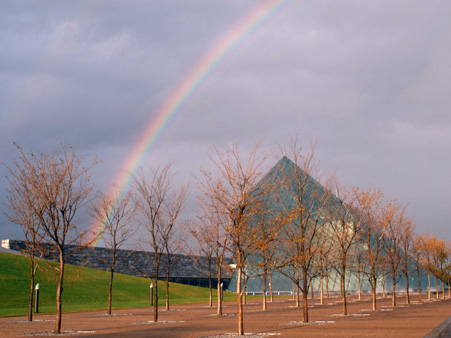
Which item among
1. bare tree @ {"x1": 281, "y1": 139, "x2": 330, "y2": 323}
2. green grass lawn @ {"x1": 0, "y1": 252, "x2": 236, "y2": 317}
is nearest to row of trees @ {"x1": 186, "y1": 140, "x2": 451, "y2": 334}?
bare tree @ {"x1": 281, "y1": 139, "x2": 330, "y2": 323}

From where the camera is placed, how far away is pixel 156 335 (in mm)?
20188

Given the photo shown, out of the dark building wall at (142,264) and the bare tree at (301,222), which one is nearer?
the bare tree at (301,222)

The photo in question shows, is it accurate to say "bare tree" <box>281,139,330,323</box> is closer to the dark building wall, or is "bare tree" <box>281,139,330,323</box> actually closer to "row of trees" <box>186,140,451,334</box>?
"row of trees" <box>186,140,451,334</box>

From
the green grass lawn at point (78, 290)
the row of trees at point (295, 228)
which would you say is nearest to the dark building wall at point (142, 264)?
the green grass lawn at point (78, 290)

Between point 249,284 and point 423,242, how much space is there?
38243 millimetres

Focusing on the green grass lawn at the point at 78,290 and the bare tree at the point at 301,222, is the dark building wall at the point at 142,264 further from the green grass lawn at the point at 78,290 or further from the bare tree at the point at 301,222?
the bare tree at the point at 301,222

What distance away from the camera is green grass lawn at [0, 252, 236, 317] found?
49938 millimetres

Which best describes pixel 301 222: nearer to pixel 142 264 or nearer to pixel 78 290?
pixel 78 290

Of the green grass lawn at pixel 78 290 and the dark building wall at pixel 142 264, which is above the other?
the dark building wall at pixel 142 264

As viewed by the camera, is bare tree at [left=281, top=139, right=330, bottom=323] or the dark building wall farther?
the dark building wall

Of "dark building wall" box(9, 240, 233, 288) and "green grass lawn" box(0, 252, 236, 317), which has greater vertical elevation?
"dark building wall" box(9, 240, 233, 288)

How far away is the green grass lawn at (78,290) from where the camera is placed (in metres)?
49.9

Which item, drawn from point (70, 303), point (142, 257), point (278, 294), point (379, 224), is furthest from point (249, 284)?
point (379, 224)

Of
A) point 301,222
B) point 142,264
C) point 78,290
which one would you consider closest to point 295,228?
point 301,222
